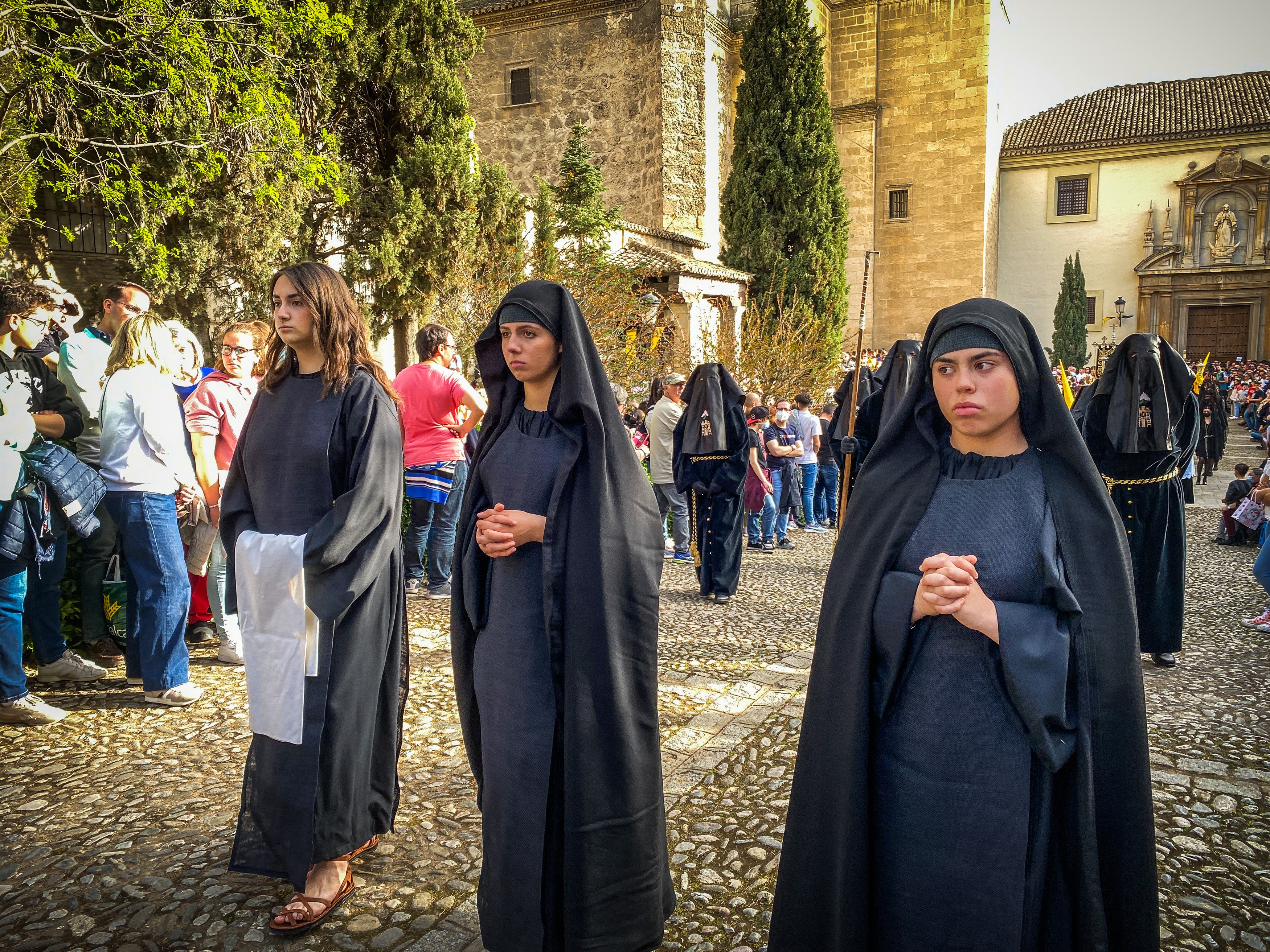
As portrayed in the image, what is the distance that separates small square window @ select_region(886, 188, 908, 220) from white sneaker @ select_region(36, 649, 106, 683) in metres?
32.5

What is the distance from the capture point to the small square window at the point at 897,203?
3288 cm

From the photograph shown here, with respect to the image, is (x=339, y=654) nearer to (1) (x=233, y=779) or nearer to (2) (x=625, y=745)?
(2) (x=625, y=745)

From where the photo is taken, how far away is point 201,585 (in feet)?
20.6

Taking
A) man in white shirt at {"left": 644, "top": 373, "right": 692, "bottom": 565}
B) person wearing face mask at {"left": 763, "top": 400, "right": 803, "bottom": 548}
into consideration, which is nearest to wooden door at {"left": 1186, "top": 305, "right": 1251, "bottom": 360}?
person wearing face mask at {"left": 763, "top": 400, "right": 803, "bottom": 548}

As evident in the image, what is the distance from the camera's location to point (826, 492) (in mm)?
13281

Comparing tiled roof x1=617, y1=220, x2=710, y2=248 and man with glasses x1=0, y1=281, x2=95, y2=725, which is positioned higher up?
tiled roof x1=617, y1=220, x2=710, y2=248

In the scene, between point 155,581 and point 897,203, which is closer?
point 155,581

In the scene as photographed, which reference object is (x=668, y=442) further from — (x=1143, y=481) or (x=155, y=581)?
(x=155, y=581)

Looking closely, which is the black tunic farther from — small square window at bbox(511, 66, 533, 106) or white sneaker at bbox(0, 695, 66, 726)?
small square window at bbox(511, 66, 533, 106)

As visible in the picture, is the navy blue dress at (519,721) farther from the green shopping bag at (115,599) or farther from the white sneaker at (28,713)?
the green shopping bag at (115,599)

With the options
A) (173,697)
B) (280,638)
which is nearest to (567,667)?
(280,638)

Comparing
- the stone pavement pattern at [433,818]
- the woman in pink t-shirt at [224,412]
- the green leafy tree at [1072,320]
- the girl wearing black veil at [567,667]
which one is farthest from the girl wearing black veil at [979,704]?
the green leafy tree at [1072,320]

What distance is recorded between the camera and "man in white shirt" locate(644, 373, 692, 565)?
949cm

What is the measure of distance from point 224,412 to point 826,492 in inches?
375
